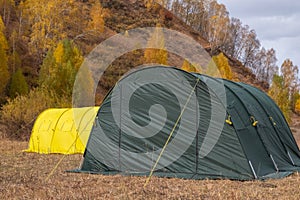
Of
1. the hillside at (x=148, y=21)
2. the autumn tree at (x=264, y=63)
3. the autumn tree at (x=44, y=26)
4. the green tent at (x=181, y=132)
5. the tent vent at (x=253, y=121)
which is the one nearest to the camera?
the green tent at (x=181, y=132)

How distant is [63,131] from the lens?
1648 centimetres

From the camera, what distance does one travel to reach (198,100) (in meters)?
9.70

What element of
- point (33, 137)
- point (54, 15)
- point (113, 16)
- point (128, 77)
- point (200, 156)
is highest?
point (113, 16)

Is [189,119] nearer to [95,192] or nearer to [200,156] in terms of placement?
[200,156]

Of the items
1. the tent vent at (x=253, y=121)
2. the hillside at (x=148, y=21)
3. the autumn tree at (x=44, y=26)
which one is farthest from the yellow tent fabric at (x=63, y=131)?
the hillside at (x=148, y=21)

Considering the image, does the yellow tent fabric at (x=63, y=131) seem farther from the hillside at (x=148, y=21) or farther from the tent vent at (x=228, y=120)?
the hillside at (x=148, y=21)

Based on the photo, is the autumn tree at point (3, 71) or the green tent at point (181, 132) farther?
the autumn tree at point (3, 71)

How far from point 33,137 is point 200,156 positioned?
988cm

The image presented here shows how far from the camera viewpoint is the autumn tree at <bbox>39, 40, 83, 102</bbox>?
32.4 meters

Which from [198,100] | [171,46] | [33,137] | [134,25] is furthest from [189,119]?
[134,25]

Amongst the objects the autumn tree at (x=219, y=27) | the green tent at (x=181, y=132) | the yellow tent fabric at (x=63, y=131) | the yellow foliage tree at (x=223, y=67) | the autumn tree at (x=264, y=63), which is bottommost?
the yellow tent fabric at (x=63, y=131)

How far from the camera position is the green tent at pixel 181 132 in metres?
9.33

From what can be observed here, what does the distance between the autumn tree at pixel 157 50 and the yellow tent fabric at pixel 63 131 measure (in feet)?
91.7

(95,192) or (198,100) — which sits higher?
(198,100)
